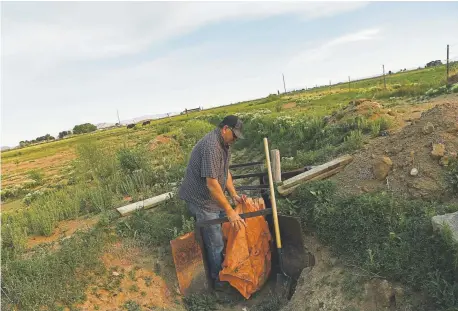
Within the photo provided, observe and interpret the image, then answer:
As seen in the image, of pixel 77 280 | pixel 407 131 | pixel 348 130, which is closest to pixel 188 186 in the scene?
pixel 77 280

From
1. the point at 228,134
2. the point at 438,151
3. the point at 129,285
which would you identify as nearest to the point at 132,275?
the point at 129,285

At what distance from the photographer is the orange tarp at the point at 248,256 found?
170 inches

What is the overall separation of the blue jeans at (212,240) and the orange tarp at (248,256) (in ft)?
0.35

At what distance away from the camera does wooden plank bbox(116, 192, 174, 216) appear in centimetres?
565

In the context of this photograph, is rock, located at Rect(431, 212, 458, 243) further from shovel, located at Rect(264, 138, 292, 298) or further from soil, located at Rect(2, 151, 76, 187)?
soil, located at Rect(2, 151, 76, 187)

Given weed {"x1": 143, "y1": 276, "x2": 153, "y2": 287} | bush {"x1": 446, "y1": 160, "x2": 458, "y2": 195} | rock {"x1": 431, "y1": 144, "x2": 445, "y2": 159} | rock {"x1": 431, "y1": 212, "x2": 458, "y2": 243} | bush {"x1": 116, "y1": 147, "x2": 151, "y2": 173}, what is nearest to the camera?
rock {"x1": 431, "y1": 212, "x2": 458, "y2": 243}

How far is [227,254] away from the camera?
4.36 m

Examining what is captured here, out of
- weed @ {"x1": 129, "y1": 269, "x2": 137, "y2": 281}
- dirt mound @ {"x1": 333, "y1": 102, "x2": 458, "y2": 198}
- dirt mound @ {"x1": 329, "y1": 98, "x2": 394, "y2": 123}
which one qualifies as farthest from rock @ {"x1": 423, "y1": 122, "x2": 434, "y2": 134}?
weed @ {"x1": 129, "y1": 269, "x2": 137, "y2": 281}

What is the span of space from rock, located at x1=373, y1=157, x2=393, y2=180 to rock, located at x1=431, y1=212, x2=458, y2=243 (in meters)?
1.40

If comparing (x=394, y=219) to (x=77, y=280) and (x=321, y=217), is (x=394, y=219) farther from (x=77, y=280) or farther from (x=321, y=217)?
(x=77, y=280)

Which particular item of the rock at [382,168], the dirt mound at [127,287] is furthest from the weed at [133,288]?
the rock at [382,168]

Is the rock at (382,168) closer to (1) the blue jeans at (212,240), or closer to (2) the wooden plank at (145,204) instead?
(1) the blue jeans at (212,240)

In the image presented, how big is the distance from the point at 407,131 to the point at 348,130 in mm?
2382

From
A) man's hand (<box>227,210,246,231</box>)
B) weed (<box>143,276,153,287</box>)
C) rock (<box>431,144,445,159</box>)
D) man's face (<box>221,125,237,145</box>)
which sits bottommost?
weed (<box>143,276,153,287</box>)
